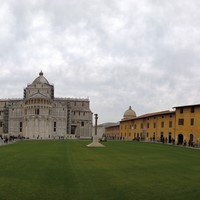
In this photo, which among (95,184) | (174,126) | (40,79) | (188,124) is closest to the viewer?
(95,184)

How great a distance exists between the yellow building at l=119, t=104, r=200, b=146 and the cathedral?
109 feet

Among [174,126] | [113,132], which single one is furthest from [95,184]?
[113,132]

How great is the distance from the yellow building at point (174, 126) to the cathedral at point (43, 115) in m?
33.3

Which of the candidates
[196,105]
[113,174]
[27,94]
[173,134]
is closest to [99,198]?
[113,174]

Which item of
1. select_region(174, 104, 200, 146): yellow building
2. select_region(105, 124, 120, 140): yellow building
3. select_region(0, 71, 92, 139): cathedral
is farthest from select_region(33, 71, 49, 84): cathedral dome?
select_region(174, 104, 200, 146): yellow building

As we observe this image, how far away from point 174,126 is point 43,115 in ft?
173

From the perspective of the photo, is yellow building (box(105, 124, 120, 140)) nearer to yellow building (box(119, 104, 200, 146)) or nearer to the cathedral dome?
the cathedral dome

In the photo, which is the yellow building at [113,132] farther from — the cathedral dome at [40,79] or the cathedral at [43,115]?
the cathedral dome at [40,79]

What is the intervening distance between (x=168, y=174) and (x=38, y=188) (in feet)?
22.1

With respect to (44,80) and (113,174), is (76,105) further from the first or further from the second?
(113,174)

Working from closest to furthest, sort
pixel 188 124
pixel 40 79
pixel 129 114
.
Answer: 1. pixel 188 124
2. pixel 129 114
3. pixel 40 79

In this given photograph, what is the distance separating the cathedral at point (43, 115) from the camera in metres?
105

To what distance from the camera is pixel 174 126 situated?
62250 millimetres

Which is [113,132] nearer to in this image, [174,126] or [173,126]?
[173,126]
